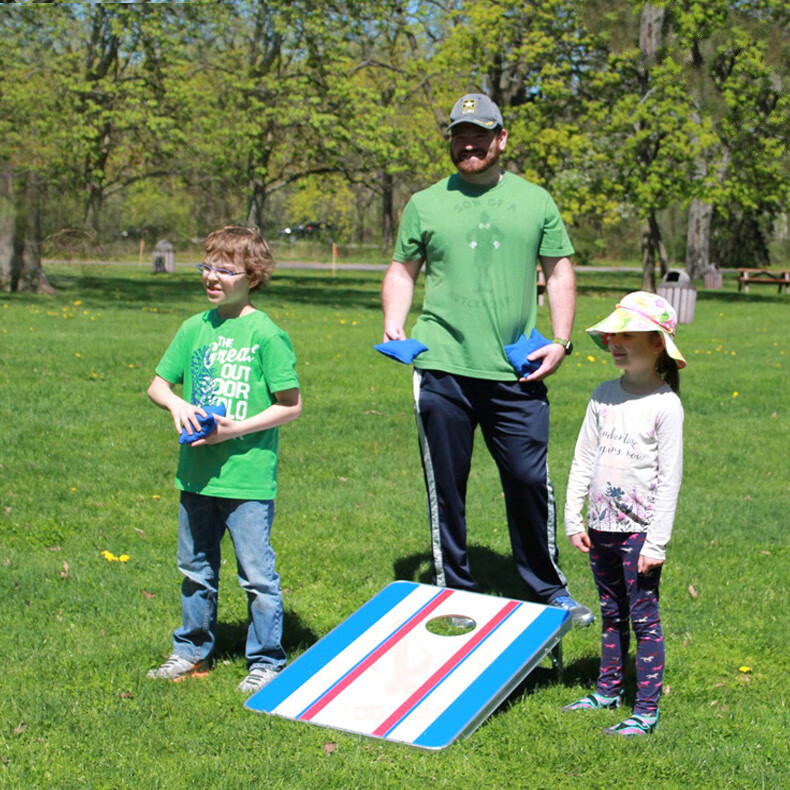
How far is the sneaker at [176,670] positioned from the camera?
4262 mm

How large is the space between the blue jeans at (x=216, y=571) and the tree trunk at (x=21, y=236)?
19393 mm

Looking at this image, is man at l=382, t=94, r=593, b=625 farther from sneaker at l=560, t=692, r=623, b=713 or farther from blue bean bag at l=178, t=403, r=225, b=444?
blue bean bag at l=178, t=403, r=225, b=444

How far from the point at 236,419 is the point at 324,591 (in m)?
1.62

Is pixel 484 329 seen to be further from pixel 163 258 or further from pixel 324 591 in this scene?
pixel 163 258

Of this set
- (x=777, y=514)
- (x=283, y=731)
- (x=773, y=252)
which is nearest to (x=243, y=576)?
(x=283, y=731)

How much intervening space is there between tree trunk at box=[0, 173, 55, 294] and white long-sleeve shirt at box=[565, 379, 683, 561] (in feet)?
66.5

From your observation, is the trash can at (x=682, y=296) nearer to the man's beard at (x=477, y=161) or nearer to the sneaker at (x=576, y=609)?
the sneaker at (x=576, y=609)

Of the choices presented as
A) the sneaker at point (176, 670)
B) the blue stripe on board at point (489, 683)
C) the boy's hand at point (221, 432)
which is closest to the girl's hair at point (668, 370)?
the blue stripe on board at point (489, 683)

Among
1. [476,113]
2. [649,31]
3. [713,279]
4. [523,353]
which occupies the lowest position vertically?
[713,279]

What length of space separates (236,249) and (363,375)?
314 inches

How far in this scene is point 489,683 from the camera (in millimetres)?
3947

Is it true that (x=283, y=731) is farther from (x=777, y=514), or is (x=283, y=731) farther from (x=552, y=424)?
(x=552, y=424)

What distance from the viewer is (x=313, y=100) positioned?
2648 centimetres

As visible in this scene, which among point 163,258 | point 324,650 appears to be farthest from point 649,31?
point 324,650
